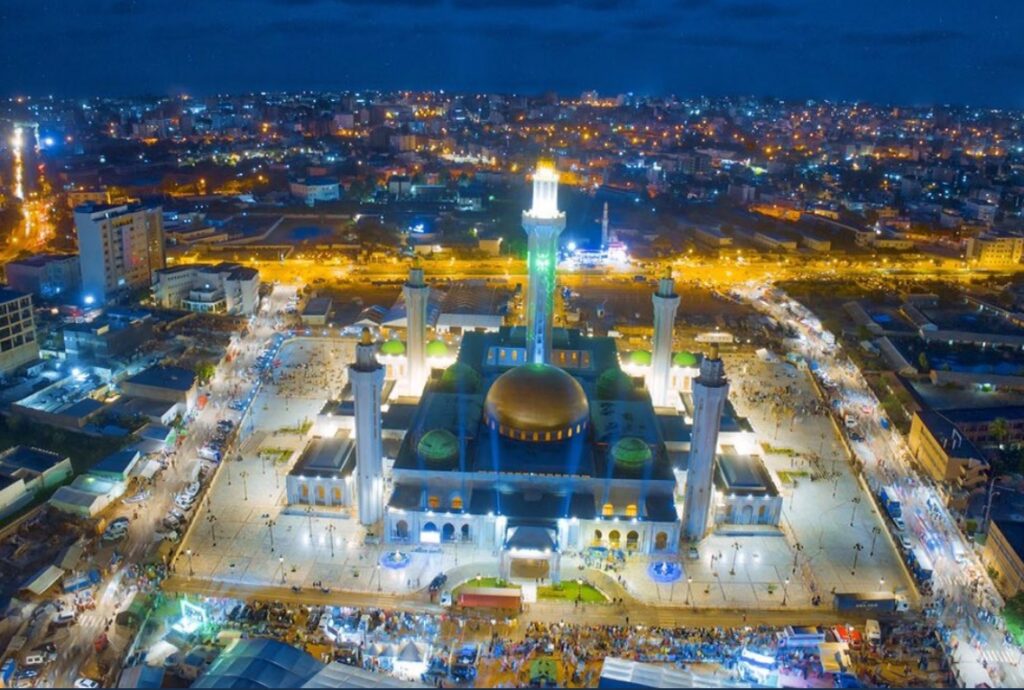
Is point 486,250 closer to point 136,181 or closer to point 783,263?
point 783,263

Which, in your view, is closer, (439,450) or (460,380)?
(439,450)

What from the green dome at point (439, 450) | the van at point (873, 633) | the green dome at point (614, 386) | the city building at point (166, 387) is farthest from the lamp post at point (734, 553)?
the city building at point (166, 387)

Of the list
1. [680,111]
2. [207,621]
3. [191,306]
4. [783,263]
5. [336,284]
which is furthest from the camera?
[680,111]

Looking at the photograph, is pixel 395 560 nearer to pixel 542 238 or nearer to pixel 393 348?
pixel 542 238

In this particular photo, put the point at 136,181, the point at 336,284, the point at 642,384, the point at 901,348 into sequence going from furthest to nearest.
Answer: the point at 136,181 → the point at 336,284 → the point at 901,348 → the point at 642,384

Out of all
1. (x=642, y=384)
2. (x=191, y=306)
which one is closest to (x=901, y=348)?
(x=642, y=384)

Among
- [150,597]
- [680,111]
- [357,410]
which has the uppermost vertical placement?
[680,111]

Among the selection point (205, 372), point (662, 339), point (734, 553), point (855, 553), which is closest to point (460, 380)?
point (662, 339)

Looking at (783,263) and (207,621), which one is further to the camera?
(783,263)
